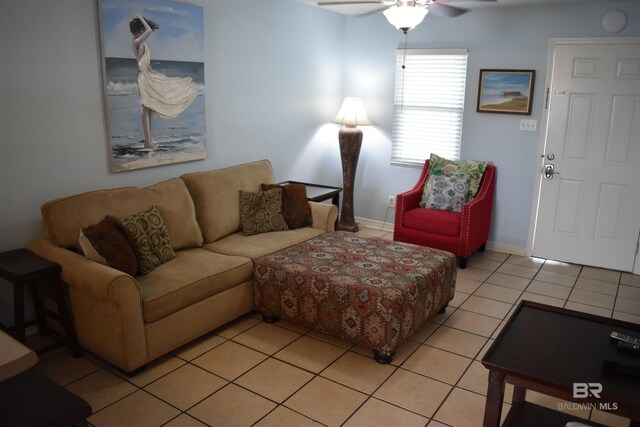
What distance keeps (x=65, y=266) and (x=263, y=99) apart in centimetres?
254

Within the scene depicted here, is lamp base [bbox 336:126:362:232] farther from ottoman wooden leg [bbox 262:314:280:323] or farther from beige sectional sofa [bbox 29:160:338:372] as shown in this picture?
ottoman wooden leg [bbox 262:314:280:323]

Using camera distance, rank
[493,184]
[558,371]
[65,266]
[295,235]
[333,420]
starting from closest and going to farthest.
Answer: [558,371] → [333,420] → [65,266] → [295,235] → [493,184]

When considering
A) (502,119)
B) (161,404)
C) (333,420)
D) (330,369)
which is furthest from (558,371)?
(502,119)

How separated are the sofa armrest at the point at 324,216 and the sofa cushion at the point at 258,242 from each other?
0.45ft

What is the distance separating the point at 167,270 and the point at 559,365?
2.23 m

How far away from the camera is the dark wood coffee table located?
6.23 ft

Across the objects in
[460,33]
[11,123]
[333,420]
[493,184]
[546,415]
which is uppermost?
[460,33]

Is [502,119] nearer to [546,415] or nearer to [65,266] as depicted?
[546,415]

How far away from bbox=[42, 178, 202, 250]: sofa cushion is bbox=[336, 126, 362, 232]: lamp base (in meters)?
1.98

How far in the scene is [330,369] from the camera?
9.71 feet

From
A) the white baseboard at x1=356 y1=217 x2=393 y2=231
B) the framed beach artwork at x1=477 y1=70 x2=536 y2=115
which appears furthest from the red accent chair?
the white baseboard at x1=356 y1=217 x2=393 y2=231

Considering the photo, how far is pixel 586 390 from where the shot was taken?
188 cm

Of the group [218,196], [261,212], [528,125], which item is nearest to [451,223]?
[528,125]

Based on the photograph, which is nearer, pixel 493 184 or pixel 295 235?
pixel 295 235
